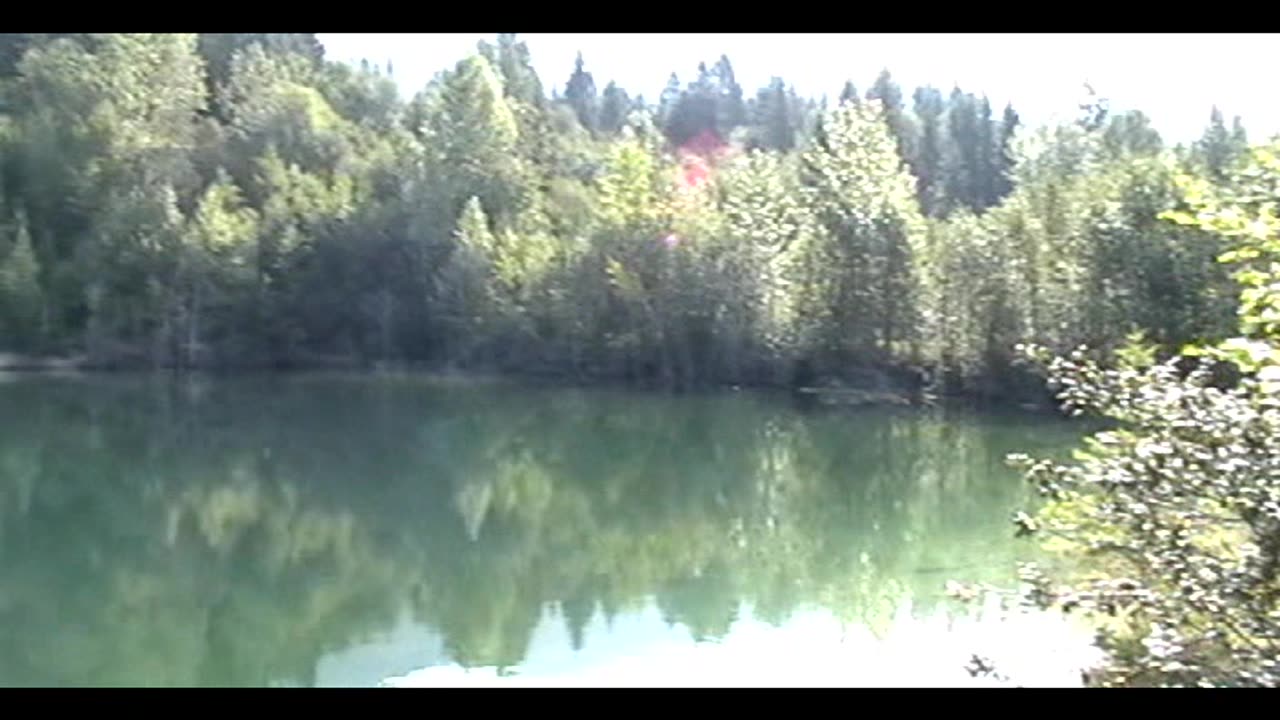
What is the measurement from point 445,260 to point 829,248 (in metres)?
9.04

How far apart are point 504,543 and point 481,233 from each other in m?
16.8

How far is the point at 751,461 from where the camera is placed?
20969 millimetres

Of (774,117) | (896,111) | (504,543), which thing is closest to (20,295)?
(504,543)

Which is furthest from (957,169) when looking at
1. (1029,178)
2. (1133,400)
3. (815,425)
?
(1133,400)

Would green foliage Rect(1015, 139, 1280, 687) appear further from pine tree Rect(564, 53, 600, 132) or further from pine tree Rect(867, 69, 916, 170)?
pine tree Rect(564, 53, 600, 132)

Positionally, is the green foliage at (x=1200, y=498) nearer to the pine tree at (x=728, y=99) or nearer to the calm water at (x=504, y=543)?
the calm water at (x=504, y=543)

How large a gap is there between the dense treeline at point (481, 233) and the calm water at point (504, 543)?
8.89 feet

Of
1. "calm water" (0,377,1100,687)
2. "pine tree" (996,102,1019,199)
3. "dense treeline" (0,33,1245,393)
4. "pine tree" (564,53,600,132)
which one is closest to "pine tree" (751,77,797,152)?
"pine tree" (564,53,600,132)

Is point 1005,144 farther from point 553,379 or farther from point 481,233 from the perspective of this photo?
point 481,233

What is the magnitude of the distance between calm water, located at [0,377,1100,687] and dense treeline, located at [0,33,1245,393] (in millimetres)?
2708

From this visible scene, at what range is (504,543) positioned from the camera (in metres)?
15.4

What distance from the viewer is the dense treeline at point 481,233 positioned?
2773cm

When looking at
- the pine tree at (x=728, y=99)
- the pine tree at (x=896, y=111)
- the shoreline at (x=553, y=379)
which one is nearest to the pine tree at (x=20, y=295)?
the shoreline at (x=553, y=379)
